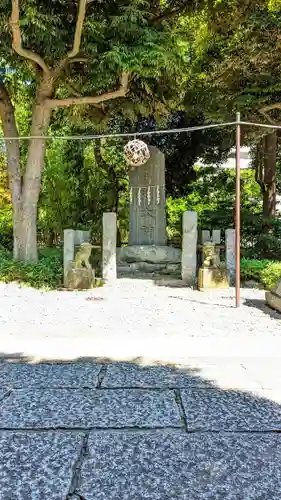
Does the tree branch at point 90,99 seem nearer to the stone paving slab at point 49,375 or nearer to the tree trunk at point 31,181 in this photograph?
the tree trunk at point 31,181

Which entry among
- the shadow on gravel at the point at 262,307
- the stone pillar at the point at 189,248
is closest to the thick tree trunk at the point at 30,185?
the stone pillar at the point at 189,248

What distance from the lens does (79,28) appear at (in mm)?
8000

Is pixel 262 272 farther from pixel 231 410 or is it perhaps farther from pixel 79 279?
pixel 231 410

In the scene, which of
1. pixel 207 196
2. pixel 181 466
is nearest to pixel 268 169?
pixel 207 196

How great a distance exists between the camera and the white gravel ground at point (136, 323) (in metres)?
4.14

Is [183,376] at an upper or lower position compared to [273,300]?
lower

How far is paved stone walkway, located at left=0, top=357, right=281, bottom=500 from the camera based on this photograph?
1.82 m

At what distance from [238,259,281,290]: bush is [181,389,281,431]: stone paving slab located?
5762 millimetres

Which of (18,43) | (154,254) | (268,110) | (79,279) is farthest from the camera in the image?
(268,110)

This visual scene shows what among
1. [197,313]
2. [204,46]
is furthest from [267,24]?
[197,313]

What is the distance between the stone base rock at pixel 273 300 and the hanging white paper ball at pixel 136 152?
442 cm

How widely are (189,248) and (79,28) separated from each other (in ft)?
15.2

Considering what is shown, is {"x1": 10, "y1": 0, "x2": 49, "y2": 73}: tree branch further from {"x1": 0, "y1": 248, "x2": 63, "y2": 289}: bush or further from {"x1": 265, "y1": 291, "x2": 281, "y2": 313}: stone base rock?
{"x1": 265, "y1": 291, "x2": 281, "y2": 313}: stone base rock

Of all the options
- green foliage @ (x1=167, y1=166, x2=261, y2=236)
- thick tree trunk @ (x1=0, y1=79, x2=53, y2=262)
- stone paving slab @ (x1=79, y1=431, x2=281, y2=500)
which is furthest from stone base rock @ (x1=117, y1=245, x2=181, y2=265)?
stone paving slab @ (x1=79, y1=431, x2=281, y2=500)
